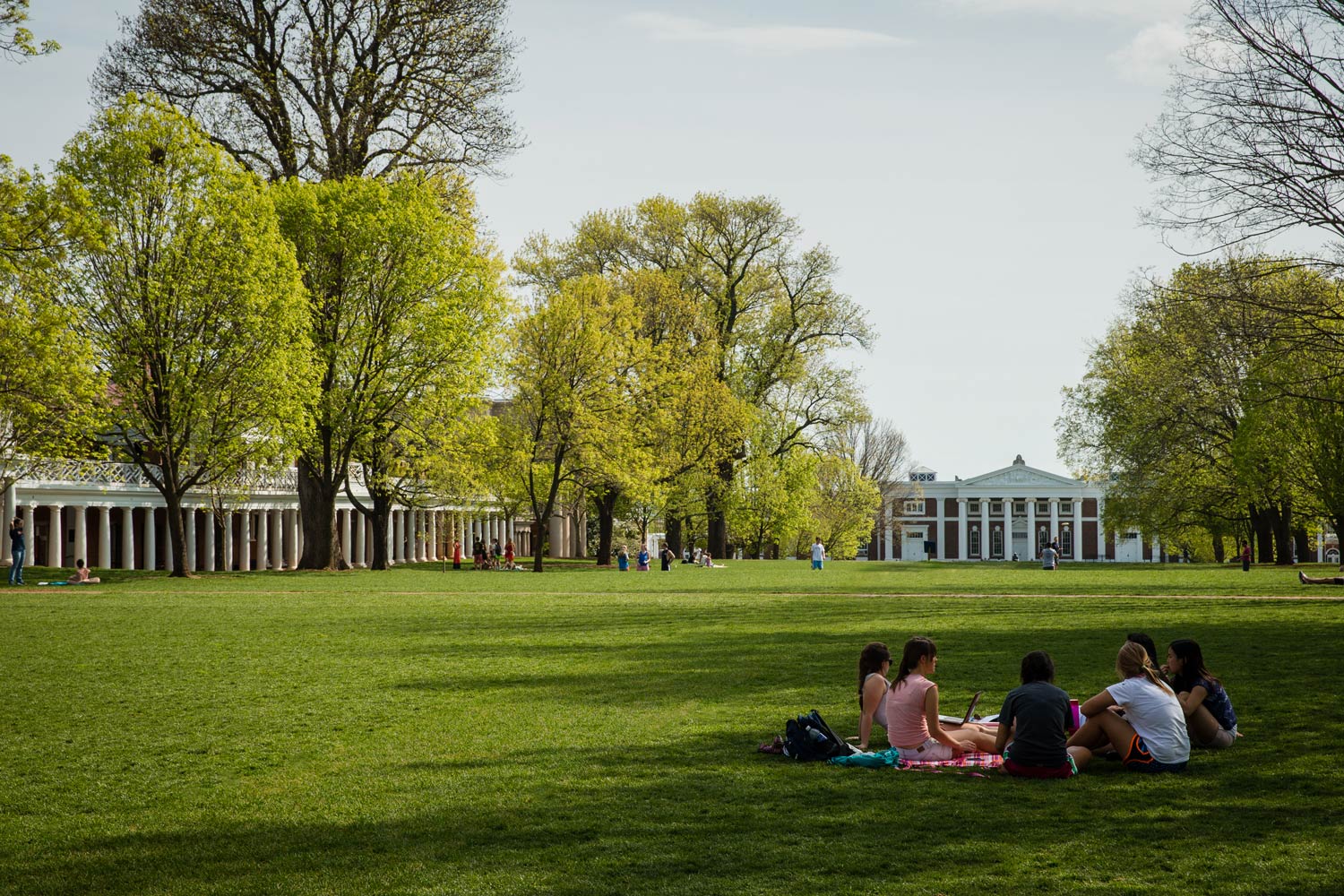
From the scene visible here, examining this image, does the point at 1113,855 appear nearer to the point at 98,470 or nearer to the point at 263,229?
the point at 263,229

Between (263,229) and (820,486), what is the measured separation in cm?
5941

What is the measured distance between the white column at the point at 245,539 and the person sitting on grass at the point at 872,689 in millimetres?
62727

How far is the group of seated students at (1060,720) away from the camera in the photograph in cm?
892

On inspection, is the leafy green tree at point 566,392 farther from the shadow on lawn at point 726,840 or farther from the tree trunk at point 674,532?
the shadow on lawn at point 726,840

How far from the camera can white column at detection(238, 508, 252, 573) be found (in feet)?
227

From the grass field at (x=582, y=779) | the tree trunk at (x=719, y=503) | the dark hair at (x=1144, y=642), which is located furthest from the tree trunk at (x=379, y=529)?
the dark hair at (x=1144, y=642)

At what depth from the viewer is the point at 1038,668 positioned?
9.12 m

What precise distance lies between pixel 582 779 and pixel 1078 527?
13826cm

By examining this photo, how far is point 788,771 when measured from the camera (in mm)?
9016

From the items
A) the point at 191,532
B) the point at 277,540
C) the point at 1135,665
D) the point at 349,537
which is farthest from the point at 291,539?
the point at 1135,665

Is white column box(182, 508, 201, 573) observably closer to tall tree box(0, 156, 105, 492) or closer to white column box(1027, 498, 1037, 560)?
tall tree box(0, 156, 105, 492)

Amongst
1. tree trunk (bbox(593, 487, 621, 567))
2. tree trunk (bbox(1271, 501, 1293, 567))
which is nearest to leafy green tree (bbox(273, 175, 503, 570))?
tree trunk (bbox(593, 487, 621, 567))

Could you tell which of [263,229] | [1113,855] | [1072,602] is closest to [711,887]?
[1113,855]

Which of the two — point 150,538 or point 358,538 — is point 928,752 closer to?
point 150,538
